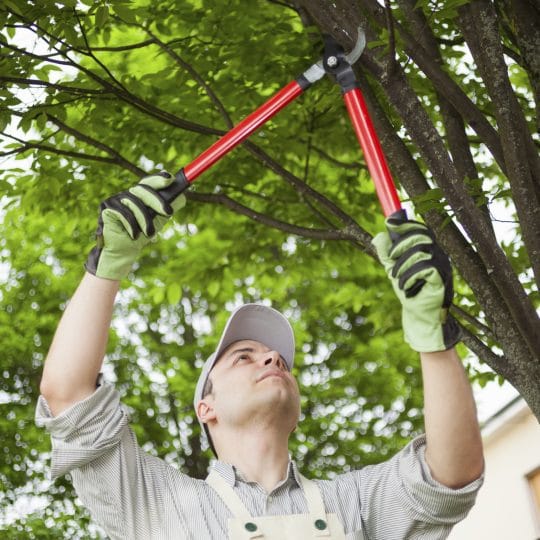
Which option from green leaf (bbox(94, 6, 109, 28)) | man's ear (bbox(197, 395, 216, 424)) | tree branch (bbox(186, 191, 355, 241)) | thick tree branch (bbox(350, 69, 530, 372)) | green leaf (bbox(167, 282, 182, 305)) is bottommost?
man's ear (bbox(197, 395, 216, 424))

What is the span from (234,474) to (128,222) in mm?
757

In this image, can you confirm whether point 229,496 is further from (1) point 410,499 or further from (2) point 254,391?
(1) point 410,499

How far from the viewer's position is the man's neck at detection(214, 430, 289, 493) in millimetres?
2711

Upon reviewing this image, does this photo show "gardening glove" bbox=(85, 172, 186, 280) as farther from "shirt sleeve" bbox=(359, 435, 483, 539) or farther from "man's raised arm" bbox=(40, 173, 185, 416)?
"shirt sleeve" bbox=(359, 435, 483, 539)

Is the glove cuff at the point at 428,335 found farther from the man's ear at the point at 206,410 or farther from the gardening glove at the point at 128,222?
the man's ear at the point at 206,410

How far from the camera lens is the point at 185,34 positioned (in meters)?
4.94

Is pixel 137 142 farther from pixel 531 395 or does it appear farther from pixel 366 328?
pixel 366 328

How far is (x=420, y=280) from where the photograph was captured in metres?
2.19

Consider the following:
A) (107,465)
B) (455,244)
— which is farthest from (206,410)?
(455,244)

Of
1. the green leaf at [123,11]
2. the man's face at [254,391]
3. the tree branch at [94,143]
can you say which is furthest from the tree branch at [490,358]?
the green leaf at [123,11]

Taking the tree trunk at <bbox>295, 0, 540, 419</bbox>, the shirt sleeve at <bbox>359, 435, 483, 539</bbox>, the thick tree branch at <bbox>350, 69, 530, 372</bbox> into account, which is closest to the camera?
the shirt sleeve at <bbox>359, 435, 483, 539</bbox>

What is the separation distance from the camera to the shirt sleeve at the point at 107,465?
249 cm

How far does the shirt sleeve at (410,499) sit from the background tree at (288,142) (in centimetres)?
93

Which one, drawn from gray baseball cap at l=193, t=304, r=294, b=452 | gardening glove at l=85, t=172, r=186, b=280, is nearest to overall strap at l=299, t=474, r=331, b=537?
gray baseball cap at l=193, t=304, r=294, b=452
